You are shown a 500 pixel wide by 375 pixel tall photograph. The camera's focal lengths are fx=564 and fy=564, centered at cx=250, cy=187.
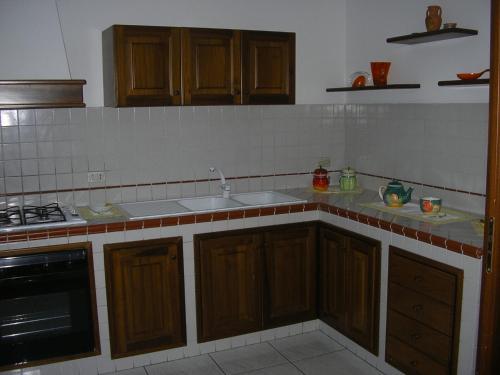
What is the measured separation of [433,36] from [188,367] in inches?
94.8

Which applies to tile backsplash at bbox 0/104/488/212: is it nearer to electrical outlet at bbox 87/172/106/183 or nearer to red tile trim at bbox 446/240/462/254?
electrical outlet at bbox 87/172/106/183

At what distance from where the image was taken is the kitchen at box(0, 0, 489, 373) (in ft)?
10.5

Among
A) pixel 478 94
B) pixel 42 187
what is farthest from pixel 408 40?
pixel 42 187

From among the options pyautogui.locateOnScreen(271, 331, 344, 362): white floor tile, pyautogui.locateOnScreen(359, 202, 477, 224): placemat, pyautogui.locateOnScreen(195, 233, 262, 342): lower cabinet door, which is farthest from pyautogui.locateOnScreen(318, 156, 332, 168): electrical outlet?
pyautogui.locateOnScreen(271, 331, 344, 362): white floor tile

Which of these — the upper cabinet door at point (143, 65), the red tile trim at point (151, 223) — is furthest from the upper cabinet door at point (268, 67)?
the red tile trim at point (151, 223)

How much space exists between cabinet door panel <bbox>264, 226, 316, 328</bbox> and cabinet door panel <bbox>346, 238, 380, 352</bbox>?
1.14 feet

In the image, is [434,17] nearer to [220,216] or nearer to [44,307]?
[220,216]

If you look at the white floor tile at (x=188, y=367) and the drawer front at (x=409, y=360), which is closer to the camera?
the drawer front at (x=409, y=360)

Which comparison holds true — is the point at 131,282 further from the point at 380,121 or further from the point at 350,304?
the point at 380,121

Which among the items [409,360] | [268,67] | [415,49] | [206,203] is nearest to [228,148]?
[206,203]

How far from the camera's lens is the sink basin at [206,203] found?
3.85 meters

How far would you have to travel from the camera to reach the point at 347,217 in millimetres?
3357

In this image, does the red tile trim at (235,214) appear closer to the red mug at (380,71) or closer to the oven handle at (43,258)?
the oven handle at (43,258)

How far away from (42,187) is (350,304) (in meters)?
2.03
